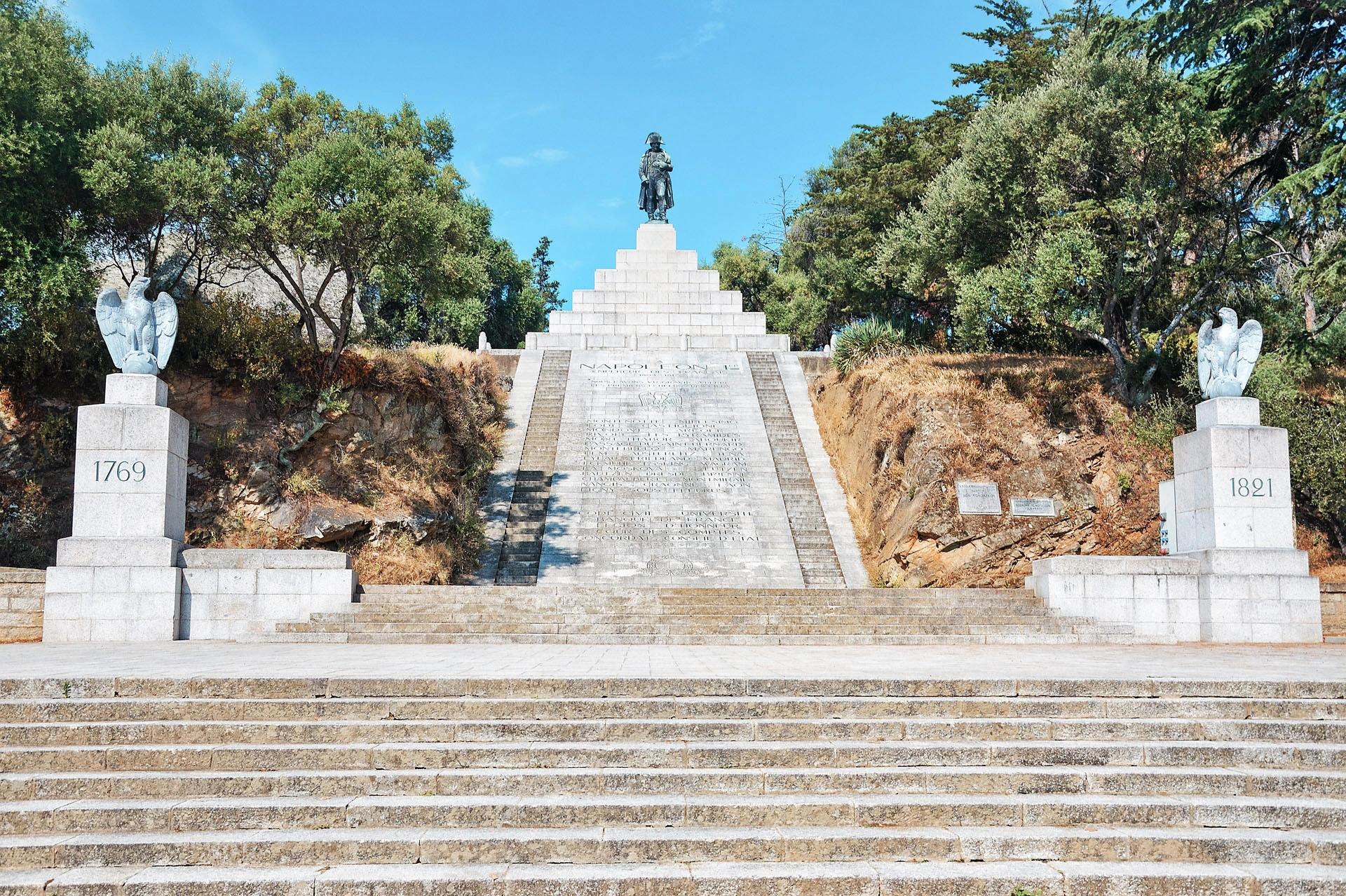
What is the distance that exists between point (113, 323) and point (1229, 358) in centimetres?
1422

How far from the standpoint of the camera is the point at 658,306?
33312 mm

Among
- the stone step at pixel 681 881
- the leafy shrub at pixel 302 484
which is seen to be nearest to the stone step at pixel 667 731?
the stone step at pixel 681 881

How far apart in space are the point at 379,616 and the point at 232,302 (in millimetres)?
8657

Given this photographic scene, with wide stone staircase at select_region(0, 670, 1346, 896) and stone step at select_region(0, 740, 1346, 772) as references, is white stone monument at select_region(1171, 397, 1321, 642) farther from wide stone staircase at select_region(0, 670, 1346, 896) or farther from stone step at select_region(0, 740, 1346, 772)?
stone step at select_region(0, 740, 1346, 772)

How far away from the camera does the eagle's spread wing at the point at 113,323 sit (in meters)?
12.2

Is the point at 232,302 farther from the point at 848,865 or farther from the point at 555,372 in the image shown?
the point at 848,865

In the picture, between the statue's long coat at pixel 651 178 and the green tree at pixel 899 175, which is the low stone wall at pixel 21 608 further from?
the statue's long coat at pixel 651 178

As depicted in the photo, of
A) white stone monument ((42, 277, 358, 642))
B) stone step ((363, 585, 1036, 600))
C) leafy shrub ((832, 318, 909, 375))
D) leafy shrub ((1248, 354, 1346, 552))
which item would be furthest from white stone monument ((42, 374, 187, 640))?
leafy shrub ((1248, 354, 1346, 552))

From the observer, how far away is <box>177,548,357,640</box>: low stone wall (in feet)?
40.1

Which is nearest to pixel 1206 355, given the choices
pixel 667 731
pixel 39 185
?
pixel 667 731

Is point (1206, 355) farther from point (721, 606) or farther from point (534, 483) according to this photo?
point (534, 483)

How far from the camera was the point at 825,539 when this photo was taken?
1825 centimetres

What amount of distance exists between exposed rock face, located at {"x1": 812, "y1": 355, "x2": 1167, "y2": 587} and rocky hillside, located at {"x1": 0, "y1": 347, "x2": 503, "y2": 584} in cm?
753

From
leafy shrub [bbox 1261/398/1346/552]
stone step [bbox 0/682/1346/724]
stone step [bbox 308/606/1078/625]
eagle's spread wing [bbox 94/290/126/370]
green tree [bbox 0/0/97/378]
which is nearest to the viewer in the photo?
stone step [bbox 0/682/1346/724]
